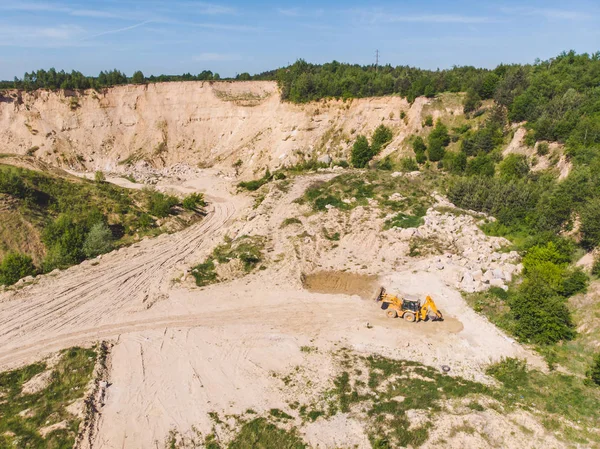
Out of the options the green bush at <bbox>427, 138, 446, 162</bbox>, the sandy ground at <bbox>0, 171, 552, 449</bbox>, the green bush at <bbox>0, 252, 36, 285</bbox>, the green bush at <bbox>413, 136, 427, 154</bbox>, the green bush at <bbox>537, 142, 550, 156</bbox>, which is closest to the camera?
the sandy ground at <bbox>0, 171, 552, 449</bbox>

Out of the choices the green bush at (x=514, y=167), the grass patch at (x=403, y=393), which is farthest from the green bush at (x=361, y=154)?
the grass patch at (x=403, y=393)

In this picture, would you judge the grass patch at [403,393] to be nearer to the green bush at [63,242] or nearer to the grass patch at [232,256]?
the grass patch at [232,256]

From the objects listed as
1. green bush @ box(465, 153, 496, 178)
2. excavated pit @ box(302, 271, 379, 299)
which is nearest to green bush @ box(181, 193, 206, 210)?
excavated pit @ box(302, 271, 379, 299)

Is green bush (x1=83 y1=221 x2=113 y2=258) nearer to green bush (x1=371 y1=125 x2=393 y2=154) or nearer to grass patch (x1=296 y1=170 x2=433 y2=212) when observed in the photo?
grass patch (x1=296 y1=170 x2=433 y2=212)

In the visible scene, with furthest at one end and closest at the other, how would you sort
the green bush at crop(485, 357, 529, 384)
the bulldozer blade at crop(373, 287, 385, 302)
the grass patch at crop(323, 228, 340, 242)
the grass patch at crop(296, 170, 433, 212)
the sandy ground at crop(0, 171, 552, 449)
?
the grass patch at crop(296, 170, 433, 212)
the grass patch at crop(323, 228, 340, 242)
the bulldozer blade at crop(373, 287, 385, 302)
the green bush at crop(485, 357, 529, 384)
the sandy ground at crop(0, 171, 552, 449)

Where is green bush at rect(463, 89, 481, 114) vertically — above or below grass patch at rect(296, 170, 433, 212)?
above

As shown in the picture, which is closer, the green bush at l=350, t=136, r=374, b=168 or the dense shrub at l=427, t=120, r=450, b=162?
the dense shrub at l=427, t=120, r=450, b=162

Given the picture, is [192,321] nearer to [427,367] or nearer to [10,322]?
[10,322]
